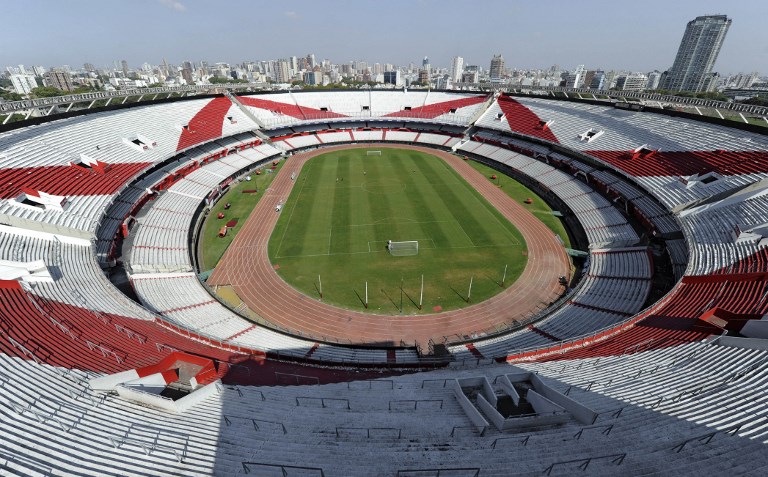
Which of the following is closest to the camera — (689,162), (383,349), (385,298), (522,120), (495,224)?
(383,349)

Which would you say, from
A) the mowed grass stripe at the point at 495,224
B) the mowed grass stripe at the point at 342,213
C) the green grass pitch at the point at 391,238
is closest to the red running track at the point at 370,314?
the green grass pitch at the point at 391,238

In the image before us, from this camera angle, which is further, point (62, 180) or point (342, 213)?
point (342, 213)

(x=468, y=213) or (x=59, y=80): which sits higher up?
(x=59, y=80)

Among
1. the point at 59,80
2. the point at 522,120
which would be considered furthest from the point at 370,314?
the point at 59,80

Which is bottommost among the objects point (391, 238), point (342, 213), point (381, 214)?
point (391, 238)

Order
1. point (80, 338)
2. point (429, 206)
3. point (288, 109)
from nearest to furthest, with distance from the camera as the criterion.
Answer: point (80, 338) < point (429, 206) < point (288, 109)

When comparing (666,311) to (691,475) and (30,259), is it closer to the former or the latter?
(691,475)

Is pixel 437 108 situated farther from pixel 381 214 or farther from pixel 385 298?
pixel 385 298

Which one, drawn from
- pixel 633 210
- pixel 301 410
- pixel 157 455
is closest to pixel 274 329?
pixel 301 410
